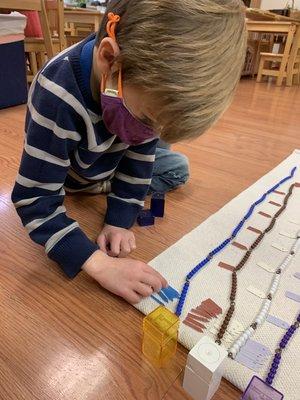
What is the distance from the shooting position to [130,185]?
0.73 meters

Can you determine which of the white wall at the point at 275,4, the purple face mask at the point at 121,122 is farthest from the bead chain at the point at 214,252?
the white wall at the point at 275,4

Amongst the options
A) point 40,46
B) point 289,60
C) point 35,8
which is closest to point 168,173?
point 35,8

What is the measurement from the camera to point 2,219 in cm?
75

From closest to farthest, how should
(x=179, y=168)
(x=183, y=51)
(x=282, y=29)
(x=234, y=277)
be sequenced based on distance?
A: (x=183, y=51)
(x=234, y=277)
(x=179, y=168)
(x=282, y=29)

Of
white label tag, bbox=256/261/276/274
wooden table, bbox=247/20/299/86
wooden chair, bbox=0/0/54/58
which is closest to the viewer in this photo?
white label tag, bbox=256/261/276/274

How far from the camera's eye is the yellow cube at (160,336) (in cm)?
43

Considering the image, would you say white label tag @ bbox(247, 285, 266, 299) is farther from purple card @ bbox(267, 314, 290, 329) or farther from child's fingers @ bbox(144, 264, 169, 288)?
child's fingers @ bbox(144, 264, 169, 288)

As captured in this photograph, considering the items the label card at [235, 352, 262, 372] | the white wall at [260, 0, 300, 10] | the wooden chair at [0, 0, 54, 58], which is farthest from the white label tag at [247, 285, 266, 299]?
the white wall at [260, 0, 300, 10]

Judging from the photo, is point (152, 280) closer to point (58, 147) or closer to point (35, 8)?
point (58, 147)

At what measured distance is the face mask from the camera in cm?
42

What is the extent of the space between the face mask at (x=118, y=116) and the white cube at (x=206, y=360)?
30cm

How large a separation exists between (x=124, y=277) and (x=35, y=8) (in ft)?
5.53

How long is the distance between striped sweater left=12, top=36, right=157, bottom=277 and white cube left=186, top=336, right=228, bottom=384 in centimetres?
24

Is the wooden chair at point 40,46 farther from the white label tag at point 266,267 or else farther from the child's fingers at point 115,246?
the white label tag at point 266,267
